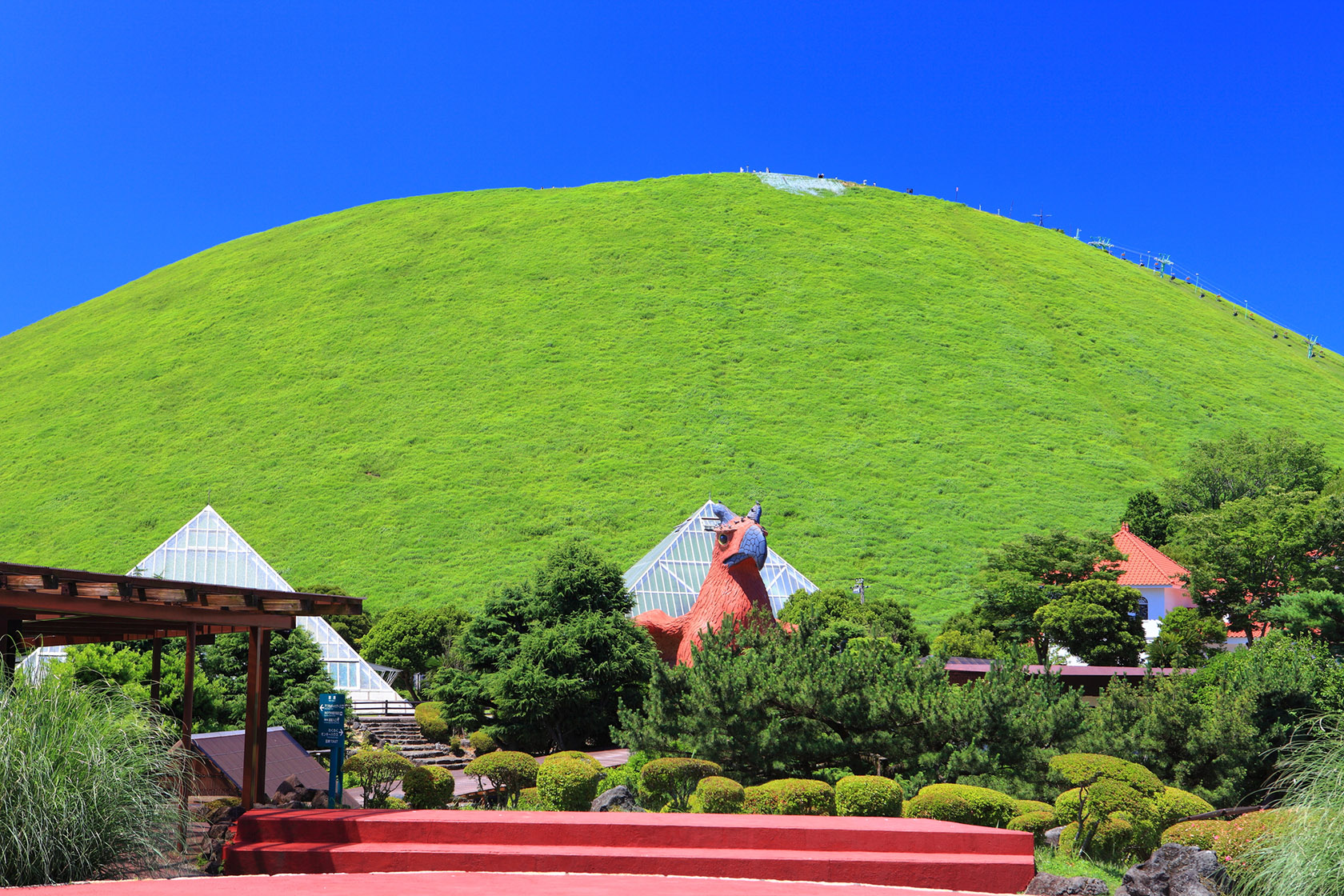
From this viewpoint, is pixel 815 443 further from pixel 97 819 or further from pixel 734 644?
pixel 97 819

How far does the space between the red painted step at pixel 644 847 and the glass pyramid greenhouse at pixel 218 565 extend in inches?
927

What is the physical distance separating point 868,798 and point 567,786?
378 centimetres

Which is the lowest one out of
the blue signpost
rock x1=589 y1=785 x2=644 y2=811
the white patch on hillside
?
rock x1=589 y1=785 x2=644 y2=811

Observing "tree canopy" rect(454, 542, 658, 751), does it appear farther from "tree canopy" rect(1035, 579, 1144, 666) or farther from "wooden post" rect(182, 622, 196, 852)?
"tree canopy" rect(1035, 579, 1144, 666)

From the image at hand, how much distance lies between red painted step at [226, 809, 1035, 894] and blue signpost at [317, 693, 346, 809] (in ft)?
6.72

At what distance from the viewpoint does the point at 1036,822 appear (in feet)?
38.0

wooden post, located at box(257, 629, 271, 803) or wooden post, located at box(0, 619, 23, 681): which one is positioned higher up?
wooden post, located at box(0, 619, 23, 681)

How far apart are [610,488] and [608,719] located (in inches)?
1445

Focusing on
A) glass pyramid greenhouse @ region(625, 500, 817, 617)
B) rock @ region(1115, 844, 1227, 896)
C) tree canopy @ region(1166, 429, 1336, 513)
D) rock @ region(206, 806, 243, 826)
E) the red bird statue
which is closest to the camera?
rock @ region(1115, 844, 1227, 896)

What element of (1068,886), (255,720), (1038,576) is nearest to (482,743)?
(255,720)

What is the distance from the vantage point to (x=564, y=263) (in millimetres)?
86875

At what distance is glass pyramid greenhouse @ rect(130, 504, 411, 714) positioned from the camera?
32000mm

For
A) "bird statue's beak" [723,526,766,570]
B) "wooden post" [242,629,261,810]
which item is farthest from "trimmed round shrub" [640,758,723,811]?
"bird statue's beak" [723,526,766,570]

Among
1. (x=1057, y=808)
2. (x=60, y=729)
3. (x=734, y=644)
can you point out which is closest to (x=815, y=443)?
(x=734, y=644)
